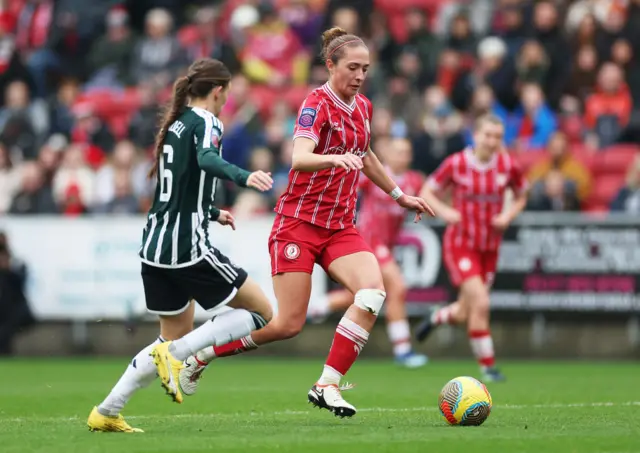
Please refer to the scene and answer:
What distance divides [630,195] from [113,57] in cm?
949

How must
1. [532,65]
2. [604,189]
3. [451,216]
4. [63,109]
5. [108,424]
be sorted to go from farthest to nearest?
[63,109]
[532,65]
[604,189]
[451,216]
[108,424]

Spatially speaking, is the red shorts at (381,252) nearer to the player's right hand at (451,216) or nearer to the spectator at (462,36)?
the player's right hand at (451,216)

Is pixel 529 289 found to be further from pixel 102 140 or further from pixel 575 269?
pixel 102 140

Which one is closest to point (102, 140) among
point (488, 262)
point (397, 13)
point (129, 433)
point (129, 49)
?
point (129, 49)

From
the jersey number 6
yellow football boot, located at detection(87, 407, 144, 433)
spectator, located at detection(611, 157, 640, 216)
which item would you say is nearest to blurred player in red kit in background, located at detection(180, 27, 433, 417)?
the jersey number 6

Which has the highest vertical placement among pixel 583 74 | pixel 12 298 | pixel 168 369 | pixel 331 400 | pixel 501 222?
pixel 583 74

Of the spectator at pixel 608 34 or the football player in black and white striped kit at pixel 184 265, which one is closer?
the football player in black and white striped kit at pixel 184 265

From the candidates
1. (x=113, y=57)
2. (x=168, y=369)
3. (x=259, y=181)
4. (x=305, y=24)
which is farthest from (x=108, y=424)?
(x=113, y=57)

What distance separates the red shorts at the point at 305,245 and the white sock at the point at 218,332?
0.58m

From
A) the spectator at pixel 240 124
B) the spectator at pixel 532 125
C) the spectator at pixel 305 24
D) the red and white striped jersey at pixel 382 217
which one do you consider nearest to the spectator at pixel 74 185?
the spectator at pixel 240 124

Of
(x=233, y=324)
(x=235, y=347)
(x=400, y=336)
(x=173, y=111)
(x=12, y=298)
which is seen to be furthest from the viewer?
(x=12, y=298)

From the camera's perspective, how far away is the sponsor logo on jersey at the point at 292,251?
27.3ft

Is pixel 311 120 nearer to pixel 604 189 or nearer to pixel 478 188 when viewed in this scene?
pixel 478 188

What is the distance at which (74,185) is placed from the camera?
1752 cm
